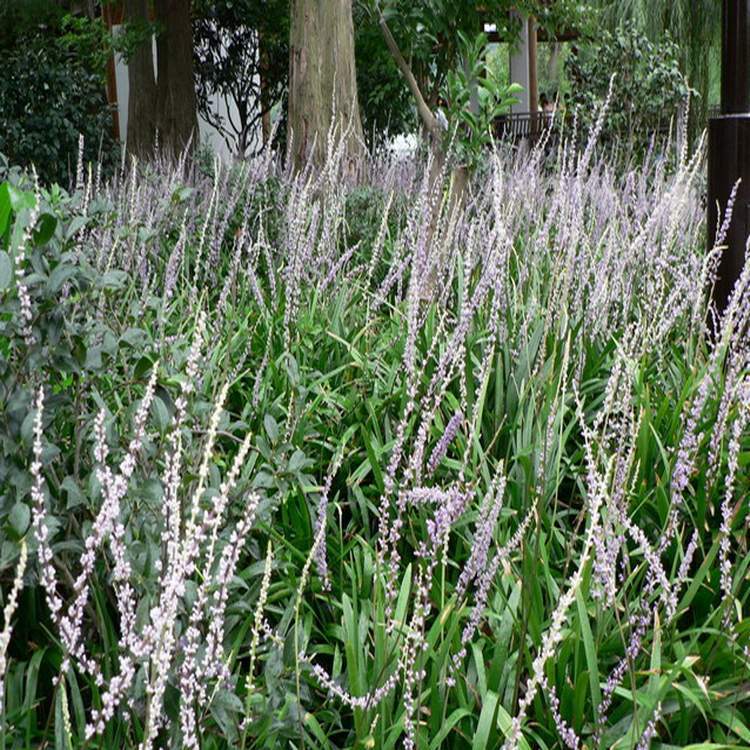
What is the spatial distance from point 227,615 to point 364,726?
0.50m

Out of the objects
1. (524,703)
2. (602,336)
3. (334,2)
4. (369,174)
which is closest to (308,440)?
(602,336)

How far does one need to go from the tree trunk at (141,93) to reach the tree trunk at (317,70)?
485 cm

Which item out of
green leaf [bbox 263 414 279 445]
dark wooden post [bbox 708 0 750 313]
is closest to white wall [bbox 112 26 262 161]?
dark wooden post [bbox 708 0 750 313]

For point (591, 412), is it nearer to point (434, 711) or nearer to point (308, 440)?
Answer: point (308, 440)

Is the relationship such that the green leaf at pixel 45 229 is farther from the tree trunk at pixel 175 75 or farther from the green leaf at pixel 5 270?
the tree trunk at pixel 175 75

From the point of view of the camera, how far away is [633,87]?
498 inches

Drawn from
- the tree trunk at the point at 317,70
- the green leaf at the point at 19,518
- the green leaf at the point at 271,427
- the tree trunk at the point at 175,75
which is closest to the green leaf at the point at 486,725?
the green leaf at the point at 271,427

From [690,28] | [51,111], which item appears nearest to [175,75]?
[51,111]

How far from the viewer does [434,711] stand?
2119 mm

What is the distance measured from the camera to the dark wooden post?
3.94m

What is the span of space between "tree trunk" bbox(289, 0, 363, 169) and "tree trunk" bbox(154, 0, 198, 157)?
462 cm

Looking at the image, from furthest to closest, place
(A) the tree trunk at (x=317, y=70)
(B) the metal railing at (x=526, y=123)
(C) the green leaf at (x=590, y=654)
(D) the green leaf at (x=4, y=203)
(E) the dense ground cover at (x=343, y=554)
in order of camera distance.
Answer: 1. (B) the metal railing at (x=526, y=123)
2. (A) the tree trunk at (x=317, y=70)
3. (C) the green leaf at (x=590, y=654)
4. (D) the green leaf at (x=4, y=203)
5. (E) the dense ground cover at (x=343, y=554)

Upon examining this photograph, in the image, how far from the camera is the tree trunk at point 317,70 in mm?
8797

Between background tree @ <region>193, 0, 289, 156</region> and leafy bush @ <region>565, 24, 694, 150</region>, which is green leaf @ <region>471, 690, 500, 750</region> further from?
background tree @ <region>193, 0, 289, 156</region>
